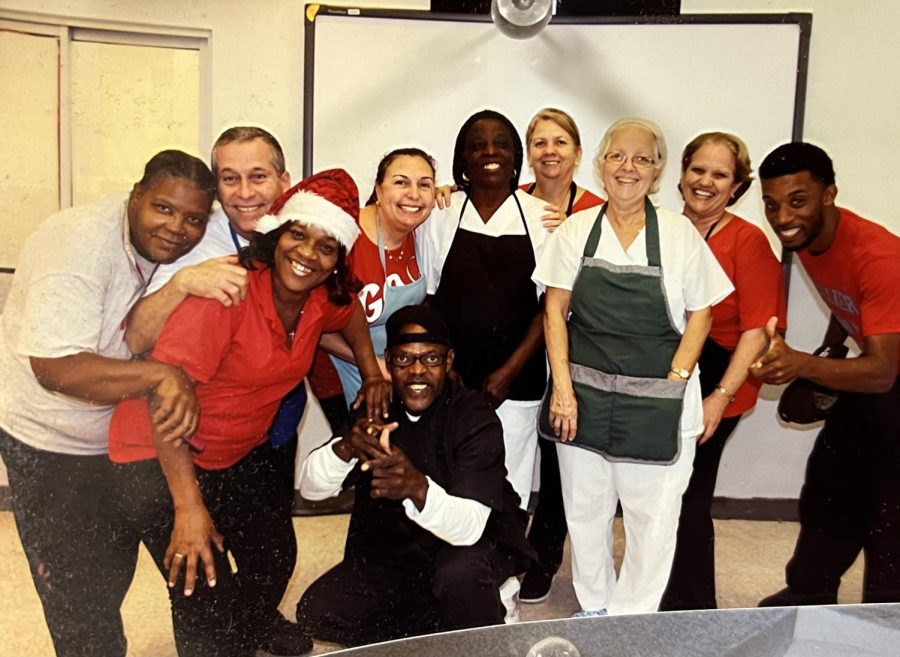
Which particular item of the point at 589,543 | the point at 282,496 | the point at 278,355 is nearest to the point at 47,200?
the point at 278,355

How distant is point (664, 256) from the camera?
1.18 m

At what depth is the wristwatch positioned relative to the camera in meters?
1.21

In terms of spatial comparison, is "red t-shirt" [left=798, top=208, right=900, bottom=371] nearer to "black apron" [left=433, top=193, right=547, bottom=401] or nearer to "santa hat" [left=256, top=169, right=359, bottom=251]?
"black apron" [left=433, top=193, right=547, bottom=401]

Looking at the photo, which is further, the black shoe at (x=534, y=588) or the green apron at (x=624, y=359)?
the black shoe at (x=534, y=588)

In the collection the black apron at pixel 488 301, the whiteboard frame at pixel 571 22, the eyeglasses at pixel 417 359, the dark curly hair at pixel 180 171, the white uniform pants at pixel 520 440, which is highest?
A: the whiteboard frame at pixel 571 22

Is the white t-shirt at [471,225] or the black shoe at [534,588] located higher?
the white t-shirt at [471,225]

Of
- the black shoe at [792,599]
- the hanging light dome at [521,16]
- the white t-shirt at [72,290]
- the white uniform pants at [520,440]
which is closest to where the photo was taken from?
the white t-shirt at [72,290]

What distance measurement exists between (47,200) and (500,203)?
0.58 metres

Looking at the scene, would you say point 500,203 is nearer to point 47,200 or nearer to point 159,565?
point 47,200

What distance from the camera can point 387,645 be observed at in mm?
1260

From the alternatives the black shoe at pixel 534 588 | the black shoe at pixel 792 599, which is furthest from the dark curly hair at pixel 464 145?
the black shoe at pixel 792 599

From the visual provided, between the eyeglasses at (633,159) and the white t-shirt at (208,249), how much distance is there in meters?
0.51

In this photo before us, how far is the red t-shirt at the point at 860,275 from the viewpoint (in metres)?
1.25

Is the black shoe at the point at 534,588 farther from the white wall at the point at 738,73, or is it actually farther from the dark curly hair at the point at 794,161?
the dark curly hair at the point at 794,161
